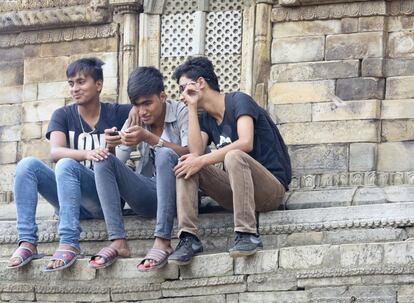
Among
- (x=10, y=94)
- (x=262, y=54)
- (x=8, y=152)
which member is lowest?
(x=8, y=152)

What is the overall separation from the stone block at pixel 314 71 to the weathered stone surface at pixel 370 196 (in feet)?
3.48

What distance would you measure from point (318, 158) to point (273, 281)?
80.7 inches

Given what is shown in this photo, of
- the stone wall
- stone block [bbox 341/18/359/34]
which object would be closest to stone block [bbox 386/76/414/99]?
the stone wall

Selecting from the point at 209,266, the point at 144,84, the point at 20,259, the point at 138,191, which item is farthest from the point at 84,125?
the point at 209,266

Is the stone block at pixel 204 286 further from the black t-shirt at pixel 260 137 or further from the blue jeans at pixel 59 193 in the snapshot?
the black t-shirt at pixel 260 137

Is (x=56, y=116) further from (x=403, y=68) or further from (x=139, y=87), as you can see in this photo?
(x=403, y=68)

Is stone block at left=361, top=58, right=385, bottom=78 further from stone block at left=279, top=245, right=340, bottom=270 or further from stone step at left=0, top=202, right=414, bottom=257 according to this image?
stone block at left=279, top=245, right=340, bottom=270

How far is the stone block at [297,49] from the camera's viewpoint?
46.6 ft

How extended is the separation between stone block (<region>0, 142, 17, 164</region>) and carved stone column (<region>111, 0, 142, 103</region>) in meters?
1.14

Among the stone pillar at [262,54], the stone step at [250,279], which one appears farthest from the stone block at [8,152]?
the stone pillar at [262,54]

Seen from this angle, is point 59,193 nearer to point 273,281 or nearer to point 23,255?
point 23,255

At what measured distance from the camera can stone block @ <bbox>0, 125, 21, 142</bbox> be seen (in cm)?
1537

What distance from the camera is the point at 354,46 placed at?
14078 mm

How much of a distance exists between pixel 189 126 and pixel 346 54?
181 cm
